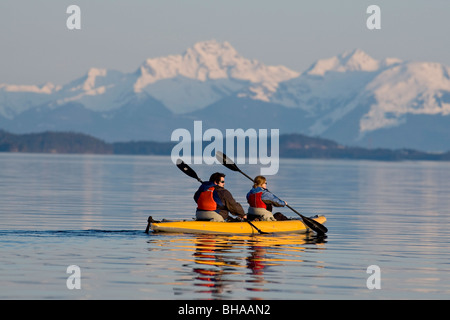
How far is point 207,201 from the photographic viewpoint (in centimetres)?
2961

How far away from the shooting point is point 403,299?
18656 millimetres

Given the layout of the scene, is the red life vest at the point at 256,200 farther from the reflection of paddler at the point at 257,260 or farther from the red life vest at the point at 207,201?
the reflection of paddler at the point at 257,260

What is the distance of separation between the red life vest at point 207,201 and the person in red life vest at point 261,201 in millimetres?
1321

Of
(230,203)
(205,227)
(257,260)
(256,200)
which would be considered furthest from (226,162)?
(257,260)

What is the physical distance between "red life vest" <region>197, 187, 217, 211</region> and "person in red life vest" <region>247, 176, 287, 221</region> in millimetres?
Answer: 1321

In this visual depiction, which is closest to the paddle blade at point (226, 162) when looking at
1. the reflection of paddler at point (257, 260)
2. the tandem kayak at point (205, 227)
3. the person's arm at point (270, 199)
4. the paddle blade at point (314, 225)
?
the paddle blade at point (314, 225)

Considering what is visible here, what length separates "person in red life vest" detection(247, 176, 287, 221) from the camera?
98.5 feet

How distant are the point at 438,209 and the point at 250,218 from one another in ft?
71.6

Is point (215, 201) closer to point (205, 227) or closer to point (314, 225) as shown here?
point (205, 227)

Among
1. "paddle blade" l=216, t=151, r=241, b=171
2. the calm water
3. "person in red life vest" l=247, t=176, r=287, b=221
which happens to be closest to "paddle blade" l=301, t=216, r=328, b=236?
the calm water

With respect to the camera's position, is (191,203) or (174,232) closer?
(174,232)

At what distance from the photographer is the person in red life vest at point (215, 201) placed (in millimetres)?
29375

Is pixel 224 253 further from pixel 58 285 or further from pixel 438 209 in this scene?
pixel 438 209
